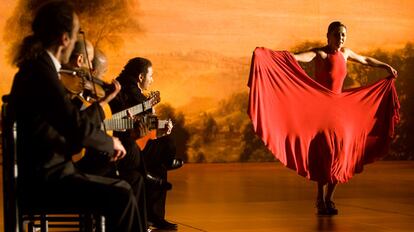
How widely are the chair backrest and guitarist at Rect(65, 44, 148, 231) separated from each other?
0.33 metres

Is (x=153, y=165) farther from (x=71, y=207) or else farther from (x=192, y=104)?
(x=192, y=104)

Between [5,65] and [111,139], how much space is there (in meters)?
7.07

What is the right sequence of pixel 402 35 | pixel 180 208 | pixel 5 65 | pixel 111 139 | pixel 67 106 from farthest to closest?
pixel 402 35 < pixel 5 65 < pixel 180 208 < pixel 111 139 < pixel 67 106

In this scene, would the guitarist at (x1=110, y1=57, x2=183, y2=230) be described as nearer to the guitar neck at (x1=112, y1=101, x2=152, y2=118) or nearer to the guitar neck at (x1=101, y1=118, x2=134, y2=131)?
the guitar neck at (x1=112, y1=101, x2=152, y2=118)

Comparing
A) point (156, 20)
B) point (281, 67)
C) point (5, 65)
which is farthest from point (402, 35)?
point (281, 67)

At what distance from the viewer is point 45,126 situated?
270cm

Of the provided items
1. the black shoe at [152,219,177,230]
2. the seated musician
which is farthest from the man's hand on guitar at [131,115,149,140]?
the seated musician

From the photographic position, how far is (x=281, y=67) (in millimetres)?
5836

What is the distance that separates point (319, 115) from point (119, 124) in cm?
217

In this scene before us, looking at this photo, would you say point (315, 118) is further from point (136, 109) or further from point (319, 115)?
point (136, 109)

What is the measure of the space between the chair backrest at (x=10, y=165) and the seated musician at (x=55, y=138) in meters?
0.02

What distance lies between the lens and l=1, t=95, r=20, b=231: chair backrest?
270cm

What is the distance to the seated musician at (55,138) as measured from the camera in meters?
2.66

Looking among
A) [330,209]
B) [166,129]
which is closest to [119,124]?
[166,129]
